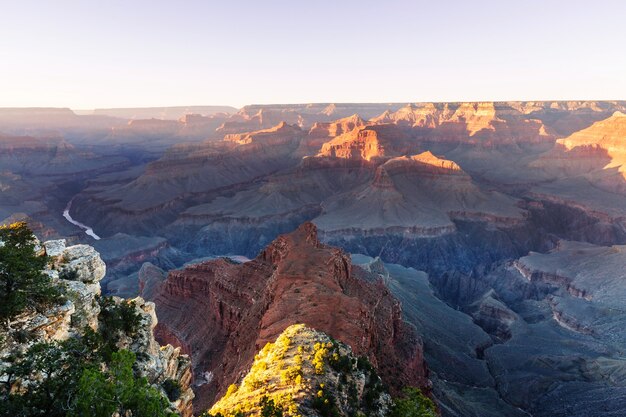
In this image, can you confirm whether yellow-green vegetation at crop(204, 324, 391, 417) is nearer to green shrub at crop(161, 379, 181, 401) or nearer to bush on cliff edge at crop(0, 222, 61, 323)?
green shrub at crop(161, 379, 181, 401)

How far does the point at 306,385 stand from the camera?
23.0m

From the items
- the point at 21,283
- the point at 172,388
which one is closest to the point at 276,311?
the point at 172,388

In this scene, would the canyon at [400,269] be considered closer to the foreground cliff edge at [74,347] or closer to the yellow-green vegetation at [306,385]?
the yellow-green vegetation at [306,385]

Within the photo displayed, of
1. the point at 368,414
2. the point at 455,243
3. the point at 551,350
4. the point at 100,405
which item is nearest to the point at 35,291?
the point at 100,405

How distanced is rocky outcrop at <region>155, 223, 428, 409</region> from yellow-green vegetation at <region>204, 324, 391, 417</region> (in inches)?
206

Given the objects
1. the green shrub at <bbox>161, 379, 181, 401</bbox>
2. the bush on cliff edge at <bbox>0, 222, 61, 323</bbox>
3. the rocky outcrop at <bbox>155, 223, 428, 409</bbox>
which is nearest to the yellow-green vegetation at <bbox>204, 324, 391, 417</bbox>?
the green shrub at <bbox>161, 379, 181, 401</bbox>

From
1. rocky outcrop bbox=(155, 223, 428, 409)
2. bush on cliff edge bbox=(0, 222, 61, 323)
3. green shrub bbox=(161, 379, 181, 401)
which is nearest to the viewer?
bush on cliff edge bbox=(0, 222, 61, 323)

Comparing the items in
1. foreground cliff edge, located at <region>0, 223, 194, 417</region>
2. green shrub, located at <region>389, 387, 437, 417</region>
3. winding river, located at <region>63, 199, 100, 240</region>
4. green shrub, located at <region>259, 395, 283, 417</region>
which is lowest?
winding river, located at <region>63, 199, 100, 240</region>

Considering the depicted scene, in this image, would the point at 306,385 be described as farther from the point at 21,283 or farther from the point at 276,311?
the point at 276,311

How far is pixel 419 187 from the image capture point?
17275 centimetres

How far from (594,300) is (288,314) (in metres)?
84.6

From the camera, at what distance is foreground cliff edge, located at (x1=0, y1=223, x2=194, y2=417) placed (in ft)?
50.0

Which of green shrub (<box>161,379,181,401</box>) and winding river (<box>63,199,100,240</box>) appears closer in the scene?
green shrub (<box>161,379,181,401</box>)

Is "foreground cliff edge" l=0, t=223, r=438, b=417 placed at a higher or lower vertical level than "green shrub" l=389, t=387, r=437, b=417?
higher
